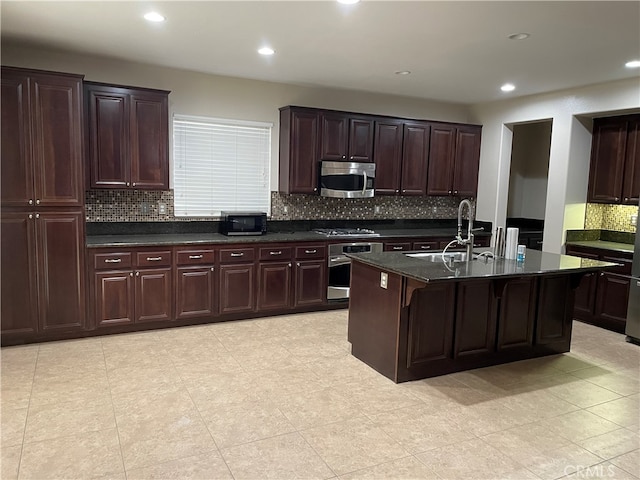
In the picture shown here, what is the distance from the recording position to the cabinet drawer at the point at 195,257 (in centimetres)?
464

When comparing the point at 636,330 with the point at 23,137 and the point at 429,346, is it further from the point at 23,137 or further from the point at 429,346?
the point at 23,137

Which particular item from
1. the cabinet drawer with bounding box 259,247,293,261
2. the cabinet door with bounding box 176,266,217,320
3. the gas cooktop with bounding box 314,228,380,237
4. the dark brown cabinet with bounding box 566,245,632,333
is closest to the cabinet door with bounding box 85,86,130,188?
the cabinet door with bounding box 176,266,217,320

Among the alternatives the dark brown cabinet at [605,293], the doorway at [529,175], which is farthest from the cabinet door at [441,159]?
the dark brown cabinet at [605,293]

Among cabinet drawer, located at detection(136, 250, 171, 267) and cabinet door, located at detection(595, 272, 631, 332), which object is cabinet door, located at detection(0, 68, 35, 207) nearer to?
cabinet drawer, located at detection(136, 250, 171, 267)

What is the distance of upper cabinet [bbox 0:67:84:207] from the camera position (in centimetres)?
385

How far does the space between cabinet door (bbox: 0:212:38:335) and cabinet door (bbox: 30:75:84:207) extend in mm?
261

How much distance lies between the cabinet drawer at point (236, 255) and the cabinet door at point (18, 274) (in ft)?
5.48

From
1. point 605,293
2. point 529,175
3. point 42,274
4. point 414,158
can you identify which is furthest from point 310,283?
point 529,175

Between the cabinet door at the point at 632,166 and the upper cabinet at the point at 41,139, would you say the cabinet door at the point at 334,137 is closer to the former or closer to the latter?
the upper cabinet at the point at 41,139

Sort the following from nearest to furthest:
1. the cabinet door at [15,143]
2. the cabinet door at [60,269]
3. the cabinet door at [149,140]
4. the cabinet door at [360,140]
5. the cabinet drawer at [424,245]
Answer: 1. the cabinet door at [15,143]
2. the cabinet door at [60,269]
3. the cabinet door at [149,140]
4. the cabinet door at [360,140]
5. the cabinet drawer at [424,245]

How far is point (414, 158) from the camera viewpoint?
241 inches

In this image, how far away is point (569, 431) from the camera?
9.59ft

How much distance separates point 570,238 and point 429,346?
2985 millimetres

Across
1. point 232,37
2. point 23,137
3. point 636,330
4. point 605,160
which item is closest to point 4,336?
point 23,137
